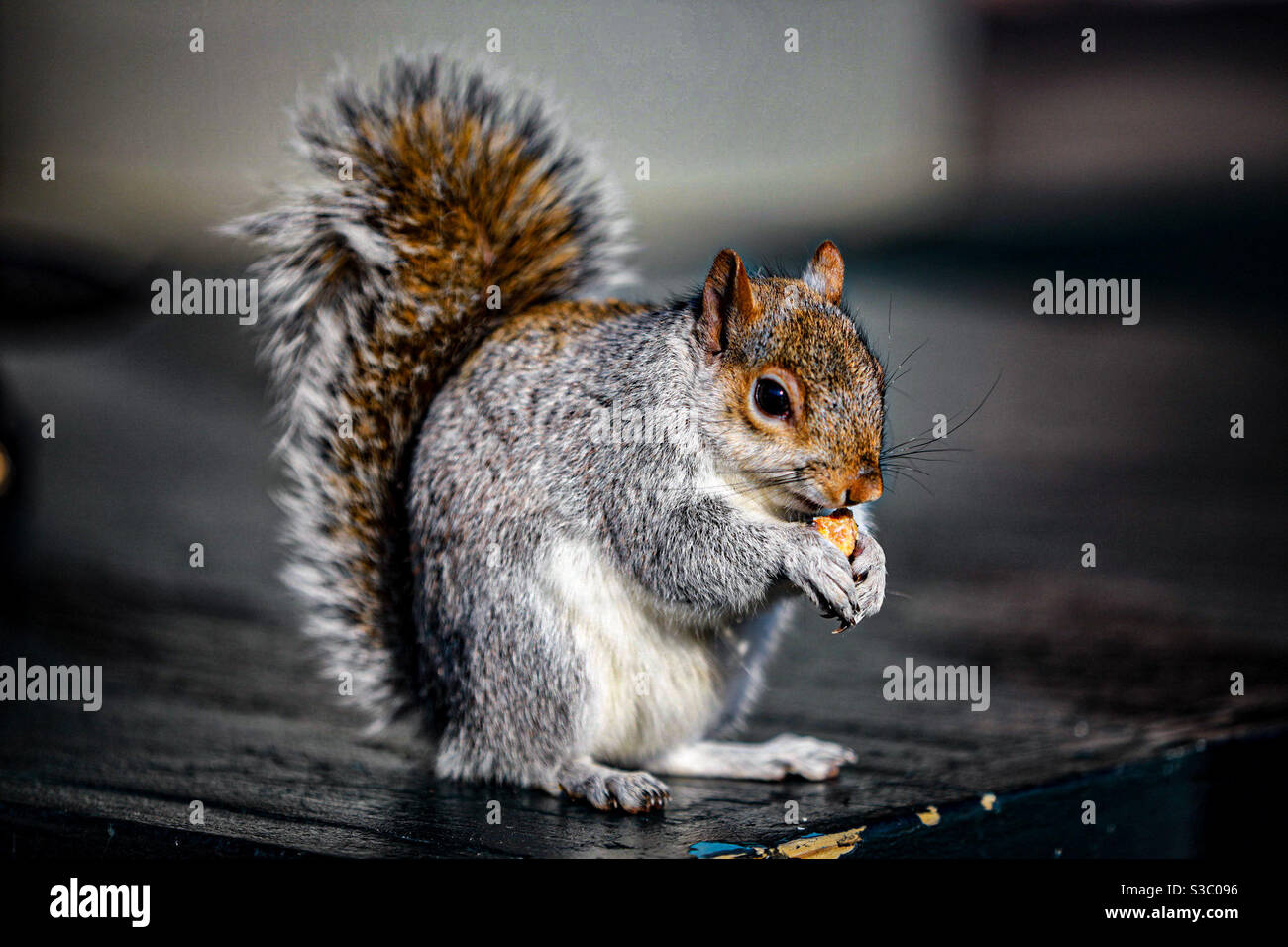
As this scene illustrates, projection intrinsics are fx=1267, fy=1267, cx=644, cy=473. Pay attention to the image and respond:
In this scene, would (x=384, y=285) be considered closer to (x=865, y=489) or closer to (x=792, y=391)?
(x=792, y=391)

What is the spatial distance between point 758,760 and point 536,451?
610 millimetres

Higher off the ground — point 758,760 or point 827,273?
point 827,273

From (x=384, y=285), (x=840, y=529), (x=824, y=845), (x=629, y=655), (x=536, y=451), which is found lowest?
(x=824, y=845)

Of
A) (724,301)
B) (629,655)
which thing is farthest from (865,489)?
(629,655)

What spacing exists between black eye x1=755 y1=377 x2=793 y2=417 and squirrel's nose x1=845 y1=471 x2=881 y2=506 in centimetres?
12

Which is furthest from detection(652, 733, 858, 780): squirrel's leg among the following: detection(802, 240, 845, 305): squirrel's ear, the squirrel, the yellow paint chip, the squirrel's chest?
detection(802, 240, 845, 305): squirrel's ear

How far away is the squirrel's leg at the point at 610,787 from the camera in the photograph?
1.71 m

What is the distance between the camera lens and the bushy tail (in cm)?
193

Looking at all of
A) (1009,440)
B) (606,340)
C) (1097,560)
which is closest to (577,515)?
(606,340)

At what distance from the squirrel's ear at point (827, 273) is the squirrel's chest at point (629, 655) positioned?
466mm

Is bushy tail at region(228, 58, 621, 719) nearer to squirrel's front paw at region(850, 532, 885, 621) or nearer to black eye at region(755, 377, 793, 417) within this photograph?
black eye at region(755, 377, 793, 417)

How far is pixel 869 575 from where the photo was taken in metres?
1.61

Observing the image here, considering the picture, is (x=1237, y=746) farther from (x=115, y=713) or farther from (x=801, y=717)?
(x=115, y=713)

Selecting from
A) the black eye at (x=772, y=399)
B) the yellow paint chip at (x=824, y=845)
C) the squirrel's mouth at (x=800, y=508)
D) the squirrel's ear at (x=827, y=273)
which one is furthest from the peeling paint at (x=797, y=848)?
the squirrel's ear at (x=827, y=273)
